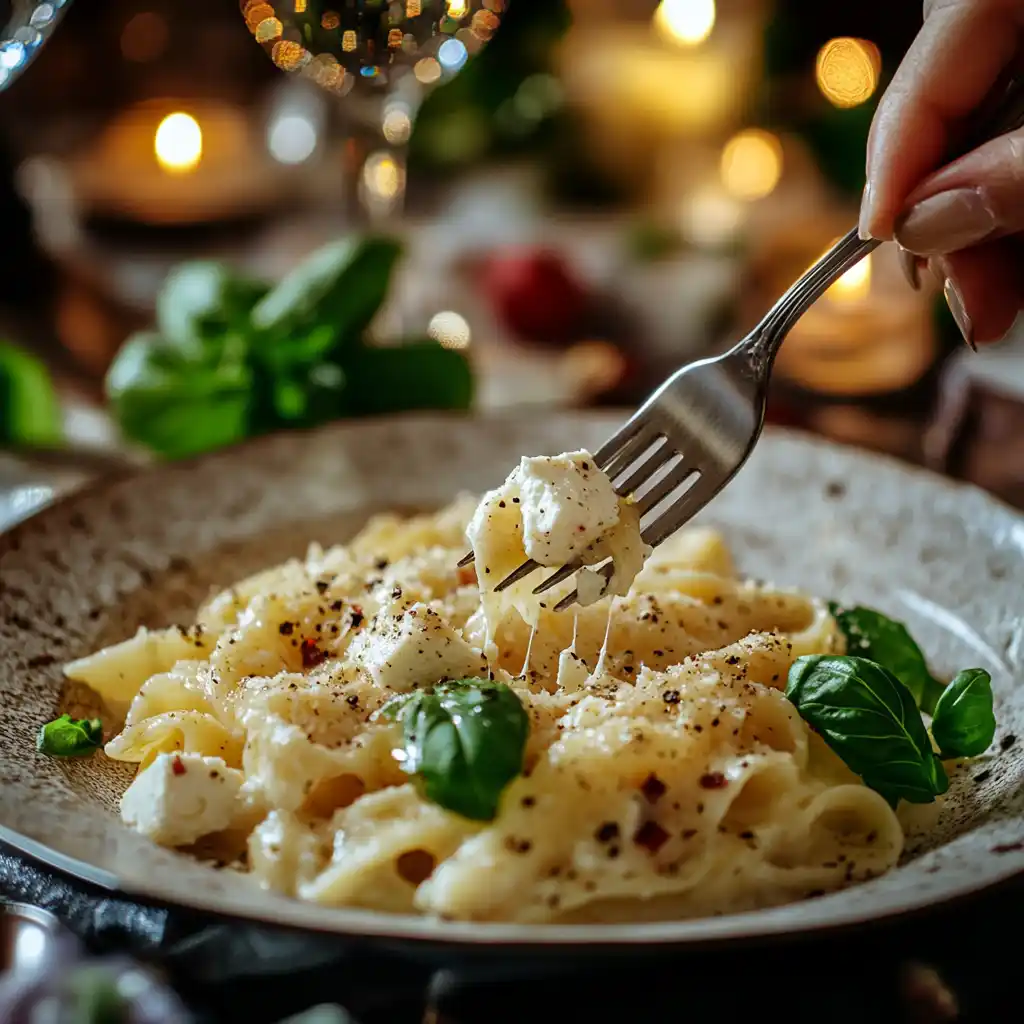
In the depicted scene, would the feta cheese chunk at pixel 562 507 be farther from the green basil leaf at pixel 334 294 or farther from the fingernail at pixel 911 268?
the green basil leaf at pixel 334 294

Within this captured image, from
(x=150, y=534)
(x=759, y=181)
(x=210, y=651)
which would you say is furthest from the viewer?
(x=759, y=181)

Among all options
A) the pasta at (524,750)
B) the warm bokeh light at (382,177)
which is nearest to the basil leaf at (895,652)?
the pasta at (524,750)

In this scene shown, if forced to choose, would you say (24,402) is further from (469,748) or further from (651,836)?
(651,836)

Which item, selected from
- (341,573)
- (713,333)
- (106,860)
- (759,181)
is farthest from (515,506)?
(759,181)

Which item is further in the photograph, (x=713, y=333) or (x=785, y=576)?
(x=713, y=333)

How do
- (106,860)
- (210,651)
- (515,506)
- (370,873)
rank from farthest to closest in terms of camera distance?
(210,651)
(515,506)
(370,873)
(106,860)

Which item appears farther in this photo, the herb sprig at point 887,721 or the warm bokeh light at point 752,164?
the warm bokeh light at point 752,164

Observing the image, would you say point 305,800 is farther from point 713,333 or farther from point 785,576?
point 713,333
